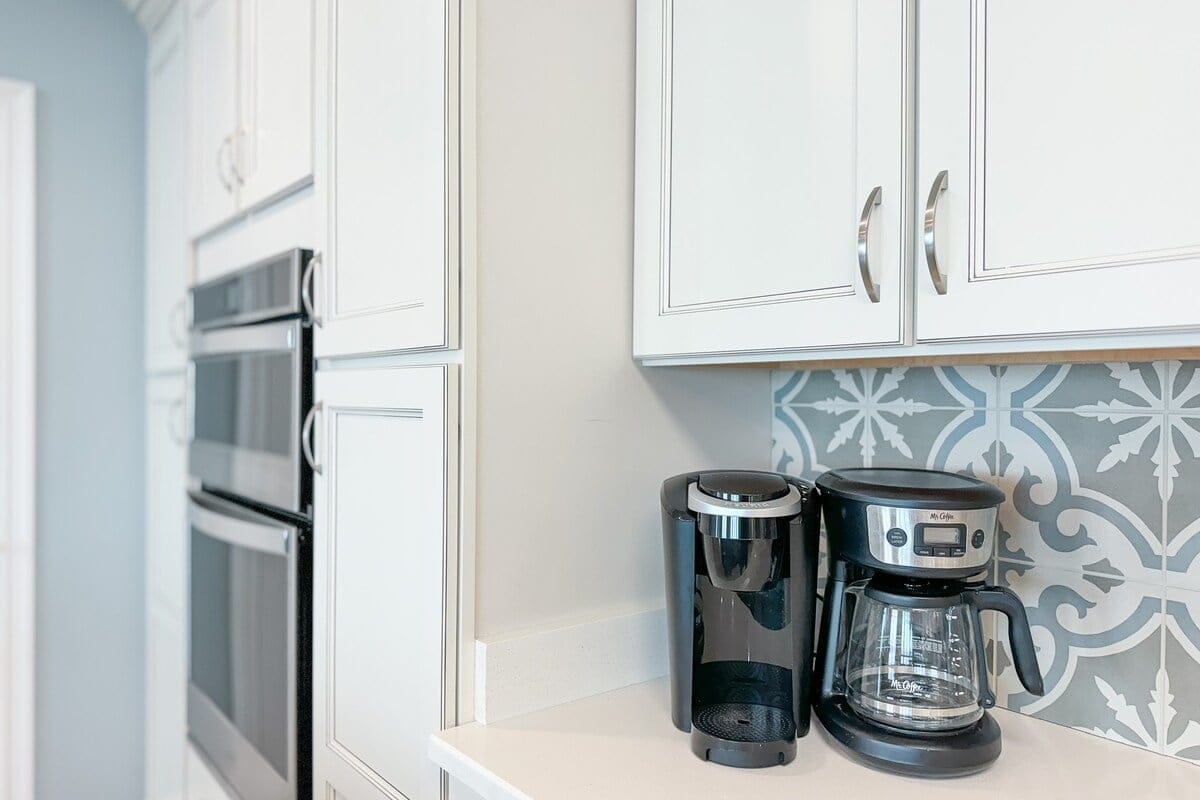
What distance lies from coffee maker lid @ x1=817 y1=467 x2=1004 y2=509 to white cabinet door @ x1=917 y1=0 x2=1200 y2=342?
0.58 feet

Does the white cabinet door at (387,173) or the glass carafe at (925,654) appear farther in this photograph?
the white cabinet door at (387,173)

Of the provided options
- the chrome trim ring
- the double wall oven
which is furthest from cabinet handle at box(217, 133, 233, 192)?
the chrome trim ring

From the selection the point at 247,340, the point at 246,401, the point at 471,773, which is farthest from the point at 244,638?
the point at 471,773

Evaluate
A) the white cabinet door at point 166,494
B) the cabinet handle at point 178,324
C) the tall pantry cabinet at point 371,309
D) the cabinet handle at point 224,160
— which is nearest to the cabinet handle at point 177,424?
the white cabinet door at point 166,494

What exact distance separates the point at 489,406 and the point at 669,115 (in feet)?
1.56

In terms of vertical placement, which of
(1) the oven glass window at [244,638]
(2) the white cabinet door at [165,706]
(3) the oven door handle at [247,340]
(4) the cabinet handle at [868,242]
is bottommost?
(2) the white cabinet door at [165,706]

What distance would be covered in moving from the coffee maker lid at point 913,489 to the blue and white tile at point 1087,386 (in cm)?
16

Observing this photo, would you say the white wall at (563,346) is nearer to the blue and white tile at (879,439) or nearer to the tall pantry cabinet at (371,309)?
the tall pantry cabinet at (371,309)

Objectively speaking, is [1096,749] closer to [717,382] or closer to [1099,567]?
[1099,567]

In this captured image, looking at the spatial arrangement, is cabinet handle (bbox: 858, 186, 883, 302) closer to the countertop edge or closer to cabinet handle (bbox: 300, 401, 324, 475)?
the countertop edge

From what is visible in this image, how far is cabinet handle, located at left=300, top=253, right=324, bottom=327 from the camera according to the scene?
4.60ft

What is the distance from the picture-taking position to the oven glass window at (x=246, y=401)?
146cm

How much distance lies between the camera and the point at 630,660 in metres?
1.20

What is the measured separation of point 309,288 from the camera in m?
1.42
